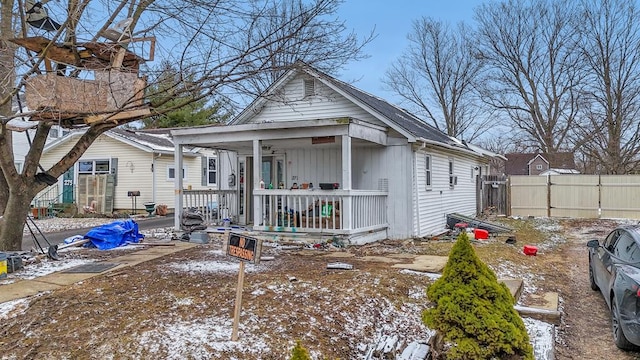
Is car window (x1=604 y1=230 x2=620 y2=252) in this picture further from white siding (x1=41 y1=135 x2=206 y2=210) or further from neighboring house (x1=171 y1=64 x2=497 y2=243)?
white siding (x1=41 y1=135 x2=206 y2=210)

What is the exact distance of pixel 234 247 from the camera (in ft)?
14.4

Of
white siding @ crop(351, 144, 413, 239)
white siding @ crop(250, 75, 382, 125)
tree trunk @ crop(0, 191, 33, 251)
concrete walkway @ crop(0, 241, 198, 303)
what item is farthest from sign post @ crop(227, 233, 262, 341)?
white siding @ crop(250, 75, 382, 125)

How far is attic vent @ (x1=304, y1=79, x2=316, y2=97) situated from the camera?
40.6 ft

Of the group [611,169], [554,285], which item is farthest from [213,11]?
[611,169]

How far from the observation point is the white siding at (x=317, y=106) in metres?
11.9

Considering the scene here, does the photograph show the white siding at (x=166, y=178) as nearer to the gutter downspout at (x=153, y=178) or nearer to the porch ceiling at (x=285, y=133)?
the gutter downspout at (x=153, y=178)

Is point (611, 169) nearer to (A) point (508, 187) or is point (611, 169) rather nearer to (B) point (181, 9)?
(A) point (508, 187)

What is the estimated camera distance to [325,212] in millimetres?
10297

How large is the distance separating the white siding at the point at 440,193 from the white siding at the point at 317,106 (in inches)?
82.4

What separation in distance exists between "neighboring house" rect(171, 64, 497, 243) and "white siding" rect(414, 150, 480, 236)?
30 millimetres

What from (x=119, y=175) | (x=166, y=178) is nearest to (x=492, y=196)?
(x=166, y=178)

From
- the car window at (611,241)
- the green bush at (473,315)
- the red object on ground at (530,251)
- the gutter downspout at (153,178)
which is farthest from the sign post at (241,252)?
the gutter downspout at (153,178)

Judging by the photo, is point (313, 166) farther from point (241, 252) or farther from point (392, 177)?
point (241, 252)

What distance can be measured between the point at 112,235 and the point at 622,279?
955 centimetres
